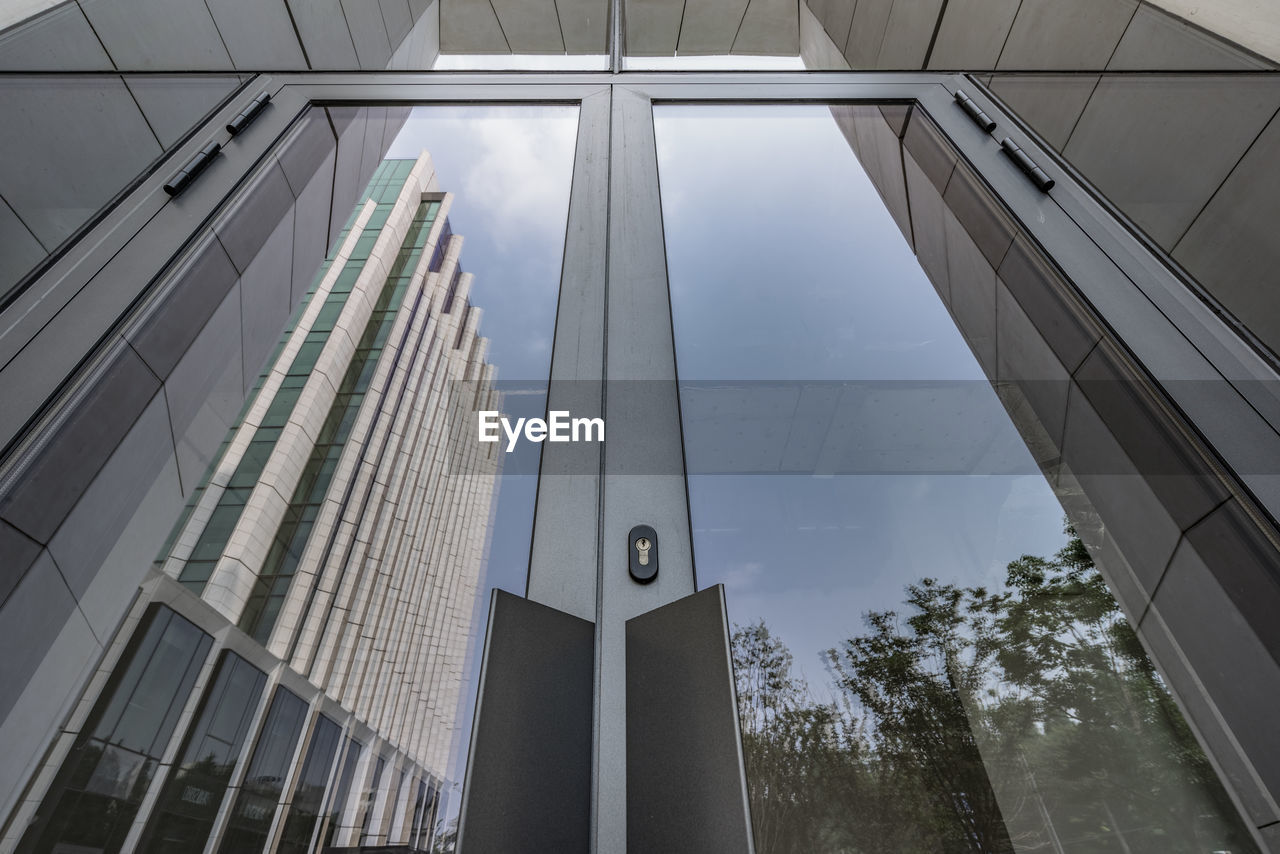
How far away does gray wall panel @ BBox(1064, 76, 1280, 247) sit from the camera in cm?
241

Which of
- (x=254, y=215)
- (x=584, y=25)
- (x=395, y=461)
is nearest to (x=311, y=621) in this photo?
(x=395, y=461)

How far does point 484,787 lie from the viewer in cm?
143

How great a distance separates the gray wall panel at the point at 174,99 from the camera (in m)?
2.84

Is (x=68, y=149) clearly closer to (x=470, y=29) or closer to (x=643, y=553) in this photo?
(x=643, y=553)

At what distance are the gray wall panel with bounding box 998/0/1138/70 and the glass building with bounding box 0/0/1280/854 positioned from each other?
1.2 inches

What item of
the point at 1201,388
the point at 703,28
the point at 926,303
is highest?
the point at 703,28

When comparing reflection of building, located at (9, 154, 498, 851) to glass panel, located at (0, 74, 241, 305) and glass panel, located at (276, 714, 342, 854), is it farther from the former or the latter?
glass panel, located at (0, 74, 241, 305)

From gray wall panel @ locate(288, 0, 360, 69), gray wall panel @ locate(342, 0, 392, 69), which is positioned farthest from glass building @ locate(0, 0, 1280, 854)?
gray wall panel @ locate(342, 0, 392, 69)

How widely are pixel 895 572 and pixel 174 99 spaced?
397cm

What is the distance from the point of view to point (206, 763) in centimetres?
154

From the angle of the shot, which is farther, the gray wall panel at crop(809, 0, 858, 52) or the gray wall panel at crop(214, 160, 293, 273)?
the gray wall panel at crop(809, 0, 858, 52)

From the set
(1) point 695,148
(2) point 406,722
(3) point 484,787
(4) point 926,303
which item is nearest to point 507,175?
(1) point 695,148

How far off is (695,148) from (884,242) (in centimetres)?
123

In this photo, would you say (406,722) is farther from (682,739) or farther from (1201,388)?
(1201,388)
